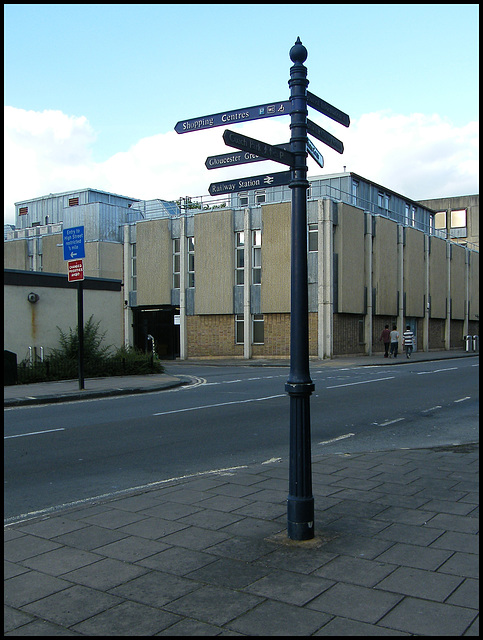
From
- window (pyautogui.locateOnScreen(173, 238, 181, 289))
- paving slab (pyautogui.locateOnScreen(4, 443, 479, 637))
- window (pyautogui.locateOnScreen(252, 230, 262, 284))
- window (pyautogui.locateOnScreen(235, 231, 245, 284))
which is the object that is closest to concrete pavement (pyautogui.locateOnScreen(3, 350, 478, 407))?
paving slab (pyautogui.locateOnScreen(4, 443, 479, 637))

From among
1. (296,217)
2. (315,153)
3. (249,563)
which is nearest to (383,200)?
(315,153)

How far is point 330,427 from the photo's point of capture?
1063 cm

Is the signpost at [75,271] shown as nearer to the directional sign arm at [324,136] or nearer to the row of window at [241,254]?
the directional sign arm at [324,136]

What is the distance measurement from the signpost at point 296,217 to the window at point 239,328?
102 feet

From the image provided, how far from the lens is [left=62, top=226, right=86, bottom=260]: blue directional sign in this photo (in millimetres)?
16438

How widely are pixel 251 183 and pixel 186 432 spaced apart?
5979 mm

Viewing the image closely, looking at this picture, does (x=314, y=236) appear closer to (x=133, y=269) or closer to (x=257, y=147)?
(x=133, y=269)

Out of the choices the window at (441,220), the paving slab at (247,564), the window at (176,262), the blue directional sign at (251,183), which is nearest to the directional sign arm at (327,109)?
the blue directional sign at (251,183)

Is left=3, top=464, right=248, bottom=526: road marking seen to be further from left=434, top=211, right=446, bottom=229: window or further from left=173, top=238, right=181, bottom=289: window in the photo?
left=434, top=211, right=446, bottom=229: window

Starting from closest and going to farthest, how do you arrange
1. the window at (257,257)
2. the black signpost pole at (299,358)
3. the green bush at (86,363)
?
the black signpost pole at (299,358), the green bush at (86,363), the window at (257,257)

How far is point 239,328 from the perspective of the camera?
36.3m

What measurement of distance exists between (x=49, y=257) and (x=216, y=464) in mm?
38849

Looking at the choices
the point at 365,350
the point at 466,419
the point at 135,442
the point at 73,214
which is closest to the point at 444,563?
the point at 135,442

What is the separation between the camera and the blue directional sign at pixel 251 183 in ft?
16.1
